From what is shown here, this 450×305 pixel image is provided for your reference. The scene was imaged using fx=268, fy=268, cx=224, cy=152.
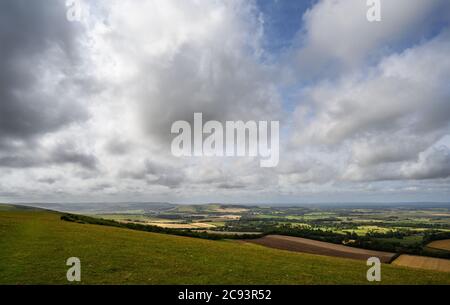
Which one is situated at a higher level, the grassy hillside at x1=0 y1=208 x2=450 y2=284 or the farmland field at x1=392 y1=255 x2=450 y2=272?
the grassy hillside at x1=0 y1=208 x2=450 y2=284

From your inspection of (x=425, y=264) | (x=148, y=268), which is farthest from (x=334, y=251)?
(x=148, y=268)

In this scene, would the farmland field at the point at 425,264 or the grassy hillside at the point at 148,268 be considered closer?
the grassy hillside at the point at 148,268

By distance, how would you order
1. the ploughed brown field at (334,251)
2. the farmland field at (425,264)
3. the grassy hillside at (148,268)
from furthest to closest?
the ploughed brown field at (334,251), the farmland field at (425,264), the grassy hillside at (148,268)

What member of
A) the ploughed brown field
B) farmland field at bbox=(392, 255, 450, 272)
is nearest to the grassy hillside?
farmland field at bbox=(392, 255, 450, 272)

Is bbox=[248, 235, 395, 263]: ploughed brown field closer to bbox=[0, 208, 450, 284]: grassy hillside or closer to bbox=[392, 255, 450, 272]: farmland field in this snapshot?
bbox=[392, 255, 450, 272]: farmland field

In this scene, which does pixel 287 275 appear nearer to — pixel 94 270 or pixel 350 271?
pixel 350 271

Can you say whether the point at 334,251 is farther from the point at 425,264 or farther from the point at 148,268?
the point at 148,268

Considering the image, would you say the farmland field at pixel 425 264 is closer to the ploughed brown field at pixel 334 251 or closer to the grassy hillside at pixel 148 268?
the ploughed brown field at pixel 334 251

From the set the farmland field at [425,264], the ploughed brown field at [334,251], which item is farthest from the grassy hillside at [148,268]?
the ploughed brown field at [334,251]

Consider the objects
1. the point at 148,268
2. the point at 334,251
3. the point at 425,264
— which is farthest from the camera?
the point at 334,251

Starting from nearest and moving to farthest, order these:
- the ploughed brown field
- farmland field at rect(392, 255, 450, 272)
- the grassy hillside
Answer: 1. the grassy hillside
2. farmland field at rect(392, 255, 450, 272)
3. the ploughed brown field

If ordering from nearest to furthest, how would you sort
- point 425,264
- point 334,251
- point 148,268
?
point 148,268, point 425,264, point 334,251
